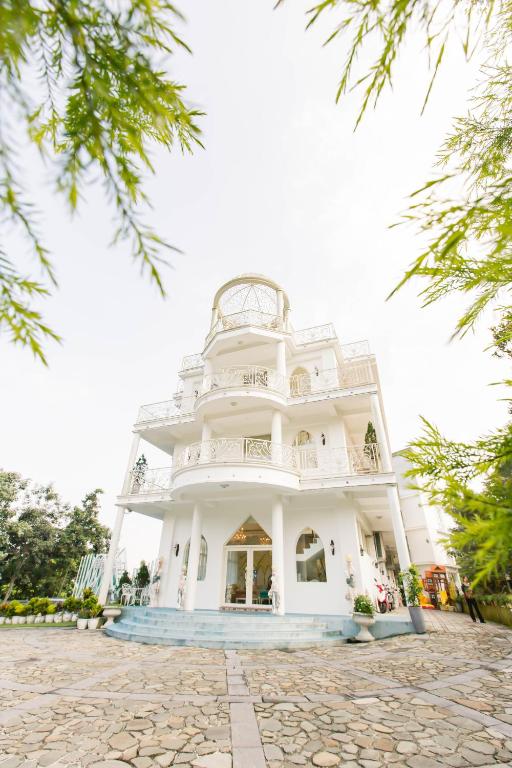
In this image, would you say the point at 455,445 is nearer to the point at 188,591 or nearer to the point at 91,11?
the point at 91,11

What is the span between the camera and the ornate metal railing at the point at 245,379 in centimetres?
1323

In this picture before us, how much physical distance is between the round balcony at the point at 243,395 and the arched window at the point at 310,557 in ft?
15.9

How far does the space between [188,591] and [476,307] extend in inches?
496

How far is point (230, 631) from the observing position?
347 inches

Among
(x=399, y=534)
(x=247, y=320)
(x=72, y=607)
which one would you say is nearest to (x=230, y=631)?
(x=399, y=534)

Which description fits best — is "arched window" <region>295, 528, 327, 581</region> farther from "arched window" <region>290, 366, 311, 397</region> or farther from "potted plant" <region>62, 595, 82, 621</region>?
"potted plant" <region>62, 595, 82, 621</region>

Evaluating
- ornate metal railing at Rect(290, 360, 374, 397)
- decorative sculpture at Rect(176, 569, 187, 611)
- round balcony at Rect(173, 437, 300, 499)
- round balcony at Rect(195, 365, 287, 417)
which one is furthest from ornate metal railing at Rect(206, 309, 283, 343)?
decorative sculpture at Rect(176, 569, 187, 611)

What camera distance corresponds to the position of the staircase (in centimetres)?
823

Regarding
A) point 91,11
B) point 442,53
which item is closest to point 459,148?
point 442,53

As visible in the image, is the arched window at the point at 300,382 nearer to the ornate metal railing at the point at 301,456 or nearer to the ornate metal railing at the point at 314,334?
the ornate metal railing at the point at 314,334

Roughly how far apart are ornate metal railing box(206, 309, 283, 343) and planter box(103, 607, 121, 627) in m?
10.8

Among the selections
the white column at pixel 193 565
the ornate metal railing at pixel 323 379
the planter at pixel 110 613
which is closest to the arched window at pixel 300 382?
the ornate metal railing at pixel 323 379

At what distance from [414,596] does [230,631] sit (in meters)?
5.05

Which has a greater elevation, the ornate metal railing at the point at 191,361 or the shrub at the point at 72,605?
the ornate metal railing at the point at 191,361
